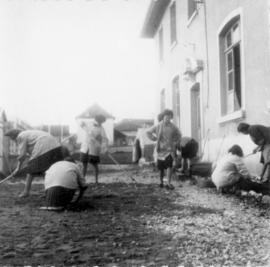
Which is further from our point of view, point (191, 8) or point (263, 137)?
point (191, 8)

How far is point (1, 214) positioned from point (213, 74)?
603 cm

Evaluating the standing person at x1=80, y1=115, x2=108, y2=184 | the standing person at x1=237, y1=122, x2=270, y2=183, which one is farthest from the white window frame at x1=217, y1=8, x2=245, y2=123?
the standing person at x1=80, y1=115, x2=108, y2=184

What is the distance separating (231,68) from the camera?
8836 millimetres

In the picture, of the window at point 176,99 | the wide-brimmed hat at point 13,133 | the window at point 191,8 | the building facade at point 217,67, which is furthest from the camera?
the window at point 176,99

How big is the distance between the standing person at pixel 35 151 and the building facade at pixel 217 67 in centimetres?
354

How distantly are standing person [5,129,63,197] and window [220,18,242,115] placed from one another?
3803mm

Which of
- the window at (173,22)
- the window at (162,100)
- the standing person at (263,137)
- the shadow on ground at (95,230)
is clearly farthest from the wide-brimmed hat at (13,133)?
the window at (162,100)

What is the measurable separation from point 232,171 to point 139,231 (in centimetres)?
274

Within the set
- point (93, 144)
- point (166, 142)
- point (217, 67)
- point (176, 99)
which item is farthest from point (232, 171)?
point (176, 99)

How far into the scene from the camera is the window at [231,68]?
8396 mm

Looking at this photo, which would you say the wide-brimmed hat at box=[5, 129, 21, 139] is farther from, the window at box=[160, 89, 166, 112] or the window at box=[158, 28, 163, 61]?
the window at box=[158, 28, 163, 61]

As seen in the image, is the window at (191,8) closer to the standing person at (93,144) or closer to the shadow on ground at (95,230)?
the standing person at (93,144)

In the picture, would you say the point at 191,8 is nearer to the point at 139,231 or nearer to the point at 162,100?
the point at 162,100

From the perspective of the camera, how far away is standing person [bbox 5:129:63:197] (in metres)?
7.16
